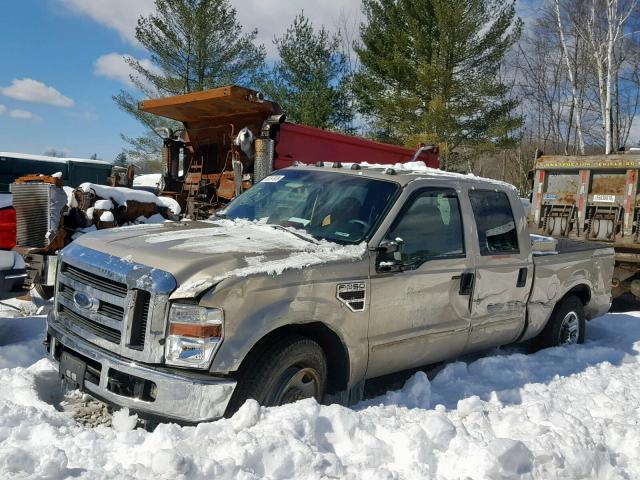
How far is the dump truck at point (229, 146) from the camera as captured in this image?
9203 millimetres

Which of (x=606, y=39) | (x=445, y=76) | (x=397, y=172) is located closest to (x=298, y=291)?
(x=397, y=172)

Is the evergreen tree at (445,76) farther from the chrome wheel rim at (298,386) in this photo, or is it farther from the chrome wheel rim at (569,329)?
the chrome wheel rim at (298,386)

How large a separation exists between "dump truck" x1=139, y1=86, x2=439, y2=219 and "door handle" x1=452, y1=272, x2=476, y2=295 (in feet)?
16.4

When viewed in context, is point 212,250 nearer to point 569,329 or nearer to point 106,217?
point 106,217

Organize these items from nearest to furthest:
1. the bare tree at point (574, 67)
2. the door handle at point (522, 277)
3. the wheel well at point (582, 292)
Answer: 1. the door handle at point (522, 277)
2. the wheel well at point (582, 292)
3. the bare tree at point (574, 67)

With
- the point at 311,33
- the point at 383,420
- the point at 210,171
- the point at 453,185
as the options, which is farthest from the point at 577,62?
the point at 383,420

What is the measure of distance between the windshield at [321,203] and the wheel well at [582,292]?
2928mm

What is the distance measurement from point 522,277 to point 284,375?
8.83 feet

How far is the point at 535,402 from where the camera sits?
4.11 metres

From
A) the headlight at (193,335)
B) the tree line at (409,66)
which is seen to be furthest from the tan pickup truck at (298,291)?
the tree line at (409,66)

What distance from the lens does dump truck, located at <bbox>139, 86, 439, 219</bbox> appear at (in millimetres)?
9203

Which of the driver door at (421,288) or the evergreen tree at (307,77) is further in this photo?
the evergreen tree at (307,77)

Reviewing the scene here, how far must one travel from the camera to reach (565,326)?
19.4 ft

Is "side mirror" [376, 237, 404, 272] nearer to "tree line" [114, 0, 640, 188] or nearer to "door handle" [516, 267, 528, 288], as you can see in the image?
"door handle" [516, 267, 528, 288]
